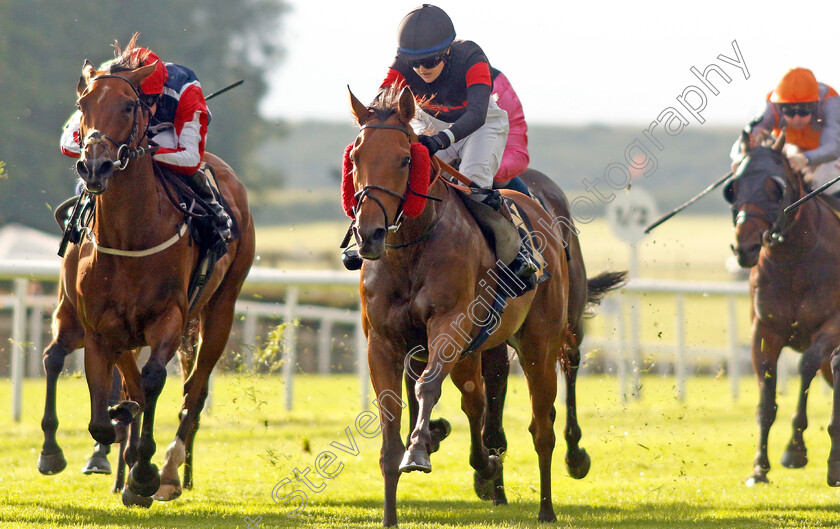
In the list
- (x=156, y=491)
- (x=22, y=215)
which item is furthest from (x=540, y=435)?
(x=22, y=215)

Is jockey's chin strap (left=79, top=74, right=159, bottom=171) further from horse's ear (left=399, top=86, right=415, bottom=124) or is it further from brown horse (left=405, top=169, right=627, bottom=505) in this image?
brown horse (left=405, top=169, right=627, bottom=505)

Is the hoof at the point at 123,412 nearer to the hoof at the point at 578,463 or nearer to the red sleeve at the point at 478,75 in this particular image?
the red sleeve at the point at 478,75

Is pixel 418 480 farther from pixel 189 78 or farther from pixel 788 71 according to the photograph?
pixel 788 71

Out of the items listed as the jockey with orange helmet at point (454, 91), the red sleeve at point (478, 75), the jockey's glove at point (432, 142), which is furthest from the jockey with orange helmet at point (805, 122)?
the jockey's glove at point (432, 142)

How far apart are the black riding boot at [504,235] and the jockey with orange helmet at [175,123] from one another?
153cm

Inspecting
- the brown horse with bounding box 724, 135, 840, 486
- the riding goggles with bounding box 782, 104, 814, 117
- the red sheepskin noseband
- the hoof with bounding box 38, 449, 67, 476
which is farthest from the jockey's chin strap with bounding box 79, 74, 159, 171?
the riding goggles with bounding box 782, 104, 814, 117

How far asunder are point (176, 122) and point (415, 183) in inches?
71.7

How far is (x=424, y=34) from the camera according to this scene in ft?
18.5

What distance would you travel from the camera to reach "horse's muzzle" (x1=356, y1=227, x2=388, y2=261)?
4.65 meters

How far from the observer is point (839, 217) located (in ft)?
25.1

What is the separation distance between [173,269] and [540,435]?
6.92ft

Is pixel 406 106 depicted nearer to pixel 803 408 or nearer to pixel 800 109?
pixel 803 408

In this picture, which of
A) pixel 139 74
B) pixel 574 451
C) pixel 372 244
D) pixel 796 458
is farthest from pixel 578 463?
pixel 139 74

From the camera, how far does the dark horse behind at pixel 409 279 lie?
15.8ft
